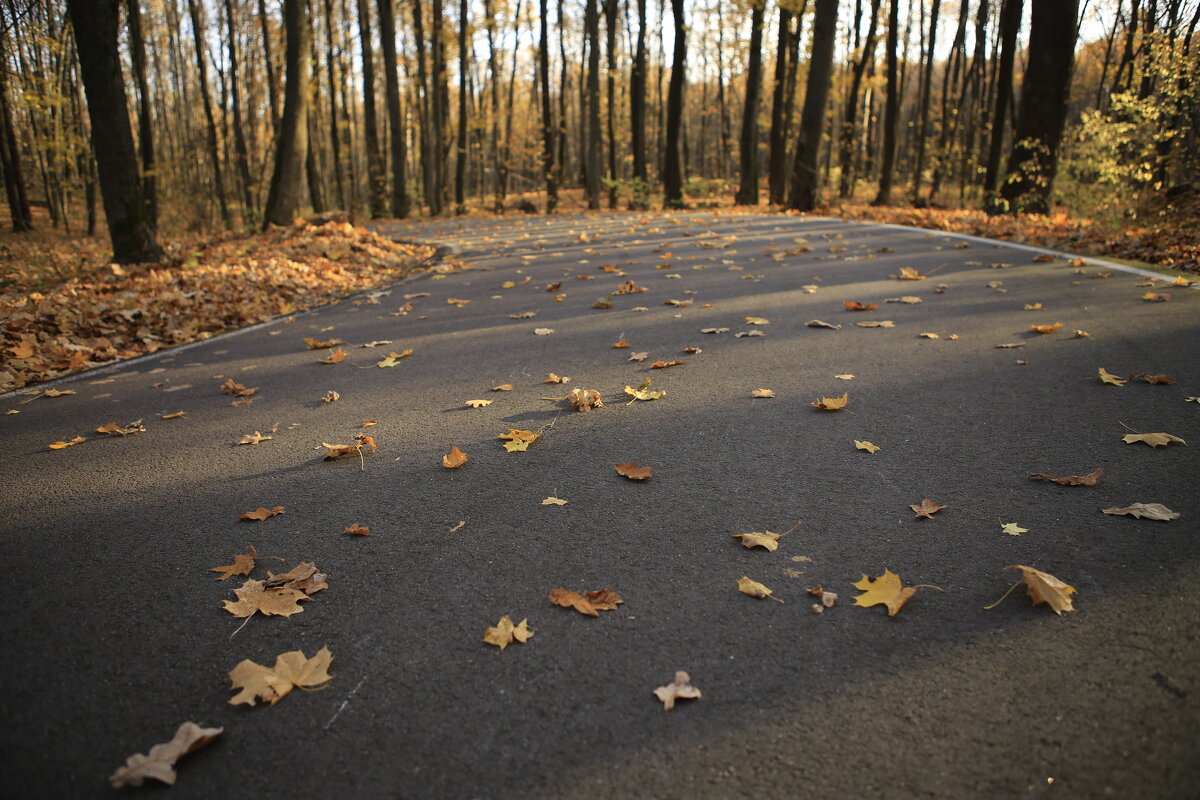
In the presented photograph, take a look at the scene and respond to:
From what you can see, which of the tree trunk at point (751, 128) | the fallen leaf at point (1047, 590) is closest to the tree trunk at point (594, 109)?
the tree trunk at point (751, 128)

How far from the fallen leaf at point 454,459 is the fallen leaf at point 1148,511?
246 centimetres

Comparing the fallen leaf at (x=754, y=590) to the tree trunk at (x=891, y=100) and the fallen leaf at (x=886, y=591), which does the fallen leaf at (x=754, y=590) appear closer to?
the fallen leaf at (x=886, y=591)

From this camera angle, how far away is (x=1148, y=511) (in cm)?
232

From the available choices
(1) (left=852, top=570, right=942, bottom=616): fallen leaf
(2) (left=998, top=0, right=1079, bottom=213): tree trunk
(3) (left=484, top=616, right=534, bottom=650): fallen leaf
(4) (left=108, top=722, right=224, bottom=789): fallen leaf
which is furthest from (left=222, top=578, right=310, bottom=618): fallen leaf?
(2) (left=998, top=0, right=1079, bottom=213): tree trunk

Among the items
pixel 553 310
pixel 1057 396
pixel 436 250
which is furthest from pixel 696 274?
pixel 436 250

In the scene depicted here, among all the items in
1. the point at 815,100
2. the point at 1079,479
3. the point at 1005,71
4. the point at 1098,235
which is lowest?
the point at 1079,479

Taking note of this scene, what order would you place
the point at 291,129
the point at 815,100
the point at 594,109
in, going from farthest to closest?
the point at 594,109, the point at 815,100, the point at 291,129

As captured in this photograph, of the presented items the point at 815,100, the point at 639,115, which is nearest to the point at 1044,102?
the point at 815,100

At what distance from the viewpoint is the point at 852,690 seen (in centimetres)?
165

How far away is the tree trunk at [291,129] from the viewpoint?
47.0 feet

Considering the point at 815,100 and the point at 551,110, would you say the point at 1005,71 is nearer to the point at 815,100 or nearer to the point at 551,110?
the point at 815,100

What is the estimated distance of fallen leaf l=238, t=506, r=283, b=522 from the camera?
8.68ft

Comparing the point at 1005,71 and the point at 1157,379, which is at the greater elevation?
the point at 1005,71

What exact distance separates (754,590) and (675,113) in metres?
21.7
